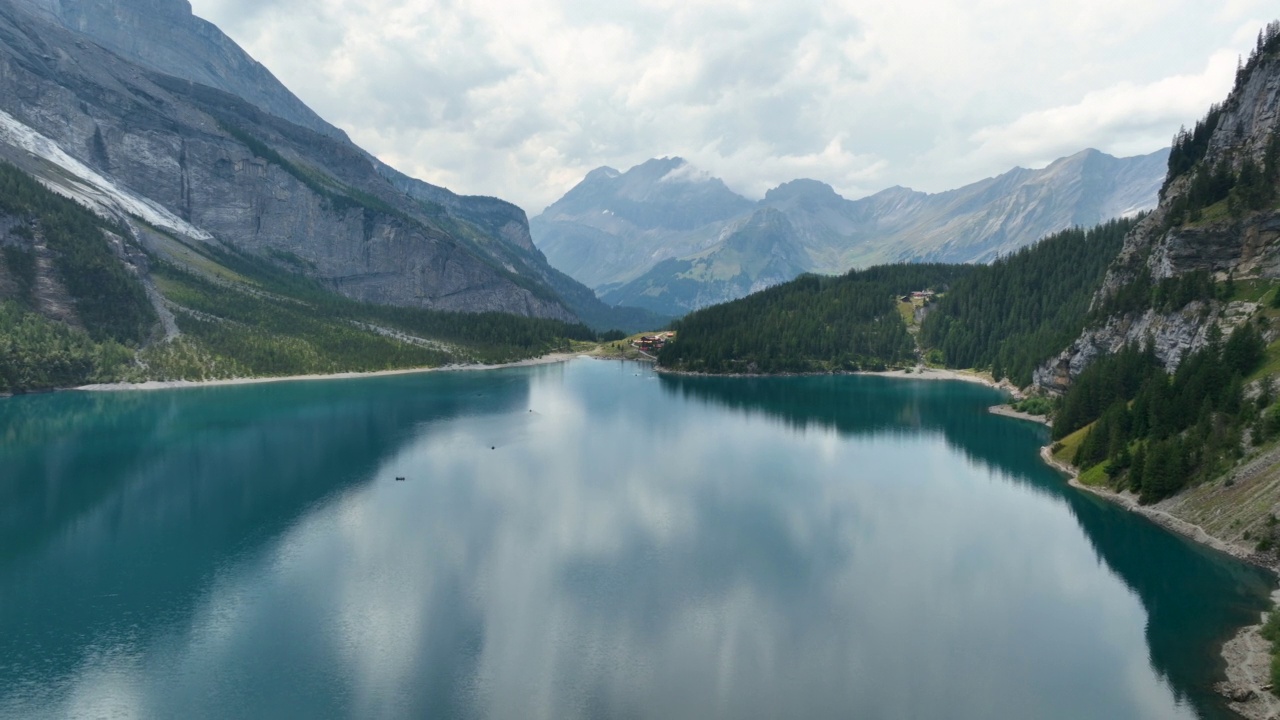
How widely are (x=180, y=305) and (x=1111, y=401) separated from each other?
21204cm

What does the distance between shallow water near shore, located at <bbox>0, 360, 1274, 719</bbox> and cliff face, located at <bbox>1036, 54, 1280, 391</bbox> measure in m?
21.1

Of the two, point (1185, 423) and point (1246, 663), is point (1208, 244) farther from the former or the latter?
point (1246, 663)

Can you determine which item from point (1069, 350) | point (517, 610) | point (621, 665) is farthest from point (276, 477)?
point (1069, 350)

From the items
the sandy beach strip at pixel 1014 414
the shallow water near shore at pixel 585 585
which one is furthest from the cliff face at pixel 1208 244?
the shallow water near shore at pixel 585 585

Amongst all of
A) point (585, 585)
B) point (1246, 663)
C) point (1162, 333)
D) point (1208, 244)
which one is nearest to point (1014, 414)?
point (1162, 333)

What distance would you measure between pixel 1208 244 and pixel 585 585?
291ft

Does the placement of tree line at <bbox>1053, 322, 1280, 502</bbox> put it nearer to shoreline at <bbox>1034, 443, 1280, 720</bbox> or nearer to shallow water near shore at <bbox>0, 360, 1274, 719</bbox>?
shallow water near shore at <bbox>0, 360, 1274, 719</bbox>

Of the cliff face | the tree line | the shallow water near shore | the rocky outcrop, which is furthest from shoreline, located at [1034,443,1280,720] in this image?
the cliff face

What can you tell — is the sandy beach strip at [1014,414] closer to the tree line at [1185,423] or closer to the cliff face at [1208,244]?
the cliff face at [1208,244]

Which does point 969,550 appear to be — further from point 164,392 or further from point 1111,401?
point 164,392

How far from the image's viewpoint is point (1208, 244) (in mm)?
89875

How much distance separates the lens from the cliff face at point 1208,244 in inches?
3265

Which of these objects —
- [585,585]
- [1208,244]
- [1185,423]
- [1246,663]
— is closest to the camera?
[1246,663]

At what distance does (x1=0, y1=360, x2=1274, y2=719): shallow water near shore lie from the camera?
37.8 metres
